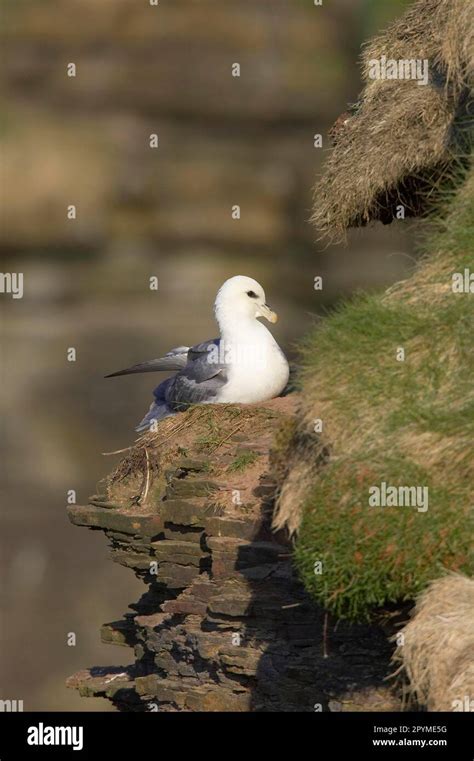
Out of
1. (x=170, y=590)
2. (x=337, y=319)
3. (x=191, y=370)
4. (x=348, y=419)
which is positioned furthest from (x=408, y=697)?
(x=191, y=370)

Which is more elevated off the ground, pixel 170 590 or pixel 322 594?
pixel 170 590

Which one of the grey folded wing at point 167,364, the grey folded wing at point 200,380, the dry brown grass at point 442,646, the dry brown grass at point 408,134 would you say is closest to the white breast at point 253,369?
the grey folded wing at point 200,380

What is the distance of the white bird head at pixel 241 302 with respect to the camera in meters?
12.9

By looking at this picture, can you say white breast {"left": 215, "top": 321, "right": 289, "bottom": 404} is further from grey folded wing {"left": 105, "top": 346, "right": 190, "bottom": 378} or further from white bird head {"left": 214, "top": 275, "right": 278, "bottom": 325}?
grey folded wing {"left": 105, "top": 346, "right": 190, "bottom": 378}

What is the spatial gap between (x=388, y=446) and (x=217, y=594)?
305cm

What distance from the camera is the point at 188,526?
11.3 metres

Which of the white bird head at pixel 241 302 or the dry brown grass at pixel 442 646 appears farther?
the white bird head at pixel 241 302

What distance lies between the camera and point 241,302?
1288 centimetres

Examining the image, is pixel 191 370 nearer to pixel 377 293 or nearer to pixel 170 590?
pixel 170 590

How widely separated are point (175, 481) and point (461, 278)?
11.2ft

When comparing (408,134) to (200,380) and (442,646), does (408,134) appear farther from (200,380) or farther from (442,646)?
(442,646)

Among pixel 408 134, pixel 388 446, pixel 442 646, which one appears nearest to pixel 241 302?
pixel 408 134

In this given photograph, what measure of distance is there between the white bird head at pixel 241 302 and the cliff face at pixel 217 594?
95cm

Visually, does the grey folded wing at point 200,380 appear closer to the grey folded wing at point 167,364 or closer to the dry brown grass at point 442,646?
the grey folded wing at point 167,364
